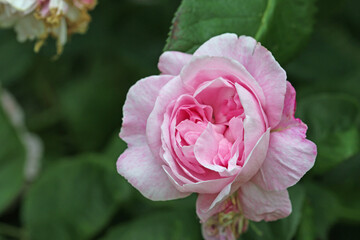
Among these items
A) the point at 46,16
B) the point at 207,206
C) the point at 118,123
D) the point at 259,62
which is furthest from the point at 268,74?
the point at 118,123

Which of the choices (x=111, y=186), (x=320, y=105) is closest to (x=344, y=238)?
(x=320, y=105)

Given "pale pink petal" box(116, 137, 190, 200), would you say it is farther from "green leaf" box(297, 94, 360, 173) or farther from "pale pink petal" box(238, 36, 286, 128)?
"green leaf" box(297, 94, 360, 173)

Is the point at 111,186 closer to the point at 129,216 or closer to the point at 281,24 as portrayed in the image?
the point at 129,216

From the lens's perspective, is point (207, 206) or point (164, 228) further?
point (164, 228)

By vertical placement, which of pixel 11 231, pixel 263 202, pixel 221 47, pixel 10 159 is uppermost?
pixel 221 47

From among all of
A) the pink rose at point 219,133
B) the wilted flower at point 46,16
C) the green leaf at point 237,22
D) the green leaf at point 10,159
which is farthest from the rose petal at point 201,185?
the green leaf at point 10,159

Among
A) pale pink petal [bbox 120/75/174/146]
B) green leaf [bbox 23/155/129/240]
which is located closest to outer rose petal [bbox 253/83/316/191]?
pale pink petal [bbox 120/75/174/146]

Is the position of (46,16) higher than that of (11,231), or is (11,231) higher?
(46,16)

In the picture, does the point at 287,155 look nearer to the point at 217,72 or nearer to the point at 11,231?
the point at 217,72
